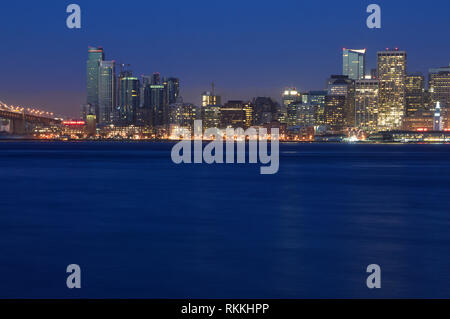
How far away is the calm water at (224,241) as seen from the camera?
16703 mm

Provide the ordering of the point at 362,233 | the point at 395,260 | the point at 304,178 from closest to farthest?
the point at 395,260 < the point at 362,233 < the point at 304,178

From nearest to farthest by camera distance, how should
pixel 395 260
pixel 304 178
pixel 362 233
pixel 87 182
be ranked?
pixel 395 260 → pixel 362 233 → pixel 87 182 → pixel 304 178

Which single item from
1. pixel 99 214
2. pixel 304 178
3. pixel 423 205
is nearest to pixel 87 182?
pixel 304 178

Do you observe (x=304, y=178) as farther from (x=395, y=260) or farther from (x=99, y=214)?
(x=395, y=260)

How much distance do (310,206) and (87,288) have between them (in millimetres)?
20859

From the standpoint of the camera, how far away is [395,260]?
65.9 ft

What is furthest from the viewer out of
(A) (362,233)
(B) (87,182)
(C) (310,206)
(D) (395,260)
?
(B) (87,182)

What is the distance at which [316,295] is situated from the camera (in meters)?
16.0

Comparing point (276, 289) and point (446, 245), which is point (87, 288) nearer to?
point (276, 289)

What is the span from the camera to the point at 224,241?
2370 centimetres

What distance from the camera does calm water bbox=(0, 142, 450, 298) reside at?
16703mm

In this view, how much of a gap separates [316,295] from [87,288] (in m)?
5.26
